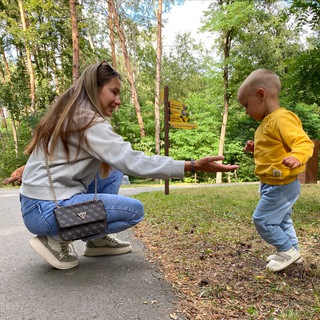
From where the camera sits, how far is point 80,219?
1826 mm

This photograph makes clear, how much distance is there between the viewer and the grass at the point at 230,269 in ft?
5.04

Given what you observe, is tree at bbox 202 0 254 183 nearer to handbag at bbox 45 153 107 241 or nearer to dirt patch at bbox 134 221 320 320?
dirt patch at bbox 134 221 320 320

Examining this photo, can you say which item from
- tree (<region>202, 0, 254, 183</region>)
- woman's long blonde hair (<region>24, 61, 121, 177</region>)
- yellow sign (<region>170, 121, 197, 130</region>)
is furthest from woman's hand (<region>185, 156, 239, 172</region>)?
tree (<region>202, 0, 254, 183</region>)

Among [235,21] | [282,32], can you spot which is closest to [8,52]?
[235,21]

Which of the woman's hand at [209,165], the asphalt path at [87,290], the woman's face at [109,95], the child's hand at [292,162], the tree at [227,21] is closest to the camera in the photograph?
the asphalt path at [87,290]

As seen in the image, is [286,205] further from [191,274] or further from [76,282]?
[76,282]

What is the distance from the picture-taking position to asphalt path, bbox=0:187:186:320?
150cm

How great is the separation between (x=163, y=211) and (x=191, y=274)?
8.23 ft

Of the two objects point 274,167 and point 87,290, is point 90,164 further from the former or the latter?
point 274,167

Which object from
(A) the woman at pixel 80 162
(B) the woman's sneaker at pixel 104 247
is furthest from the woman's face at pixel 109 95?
(B) the woman's sneaker at pixel 104 247

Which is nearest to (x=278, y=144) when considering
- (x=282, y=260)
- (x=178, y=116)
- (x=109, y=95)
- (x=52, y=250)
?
(x=282, y=260)

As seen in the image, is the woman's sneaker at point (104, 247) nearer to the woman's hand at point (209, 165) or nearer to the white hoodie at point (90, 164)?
the white hoodie at point (90, 164)

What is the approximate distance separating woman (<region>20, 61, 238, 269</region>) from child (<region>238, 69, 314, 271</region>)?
0.36 m

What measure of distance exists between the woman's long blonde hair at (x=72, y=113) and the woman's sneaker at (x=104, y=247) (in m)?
0.88
